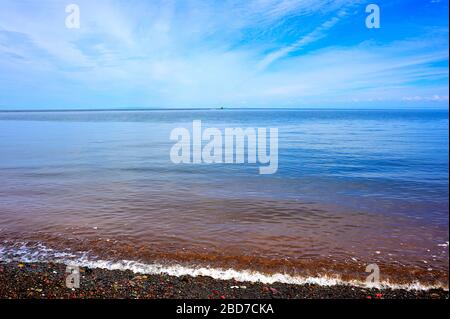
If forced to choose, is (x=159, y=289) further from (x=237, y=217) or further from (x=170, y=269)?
(x=237, y=217)

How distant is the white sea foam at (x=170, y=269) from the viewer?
714 cm

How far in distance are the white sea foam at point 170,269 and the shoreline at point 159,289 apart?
0.73 ft

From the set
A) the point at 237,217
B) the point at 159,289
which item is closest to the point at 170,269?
the point at 159,289

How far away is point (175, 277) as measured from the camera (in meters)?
7.27

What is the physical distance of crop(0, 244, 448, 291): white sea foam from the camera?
7.14 m

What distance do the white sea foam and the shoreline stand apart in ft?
0.73

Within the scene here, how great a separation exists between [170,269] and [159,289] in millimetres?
1099

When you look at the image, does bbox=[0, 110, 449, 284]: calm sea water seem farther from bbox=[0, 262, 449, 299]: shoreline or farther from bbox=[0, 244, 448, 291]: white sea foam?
bbox=[0, 262, 449, 299]: shoreline

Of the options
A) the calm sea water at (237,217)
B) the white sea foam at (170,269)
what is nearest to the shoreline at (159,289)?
the white sea foam at (170,269)

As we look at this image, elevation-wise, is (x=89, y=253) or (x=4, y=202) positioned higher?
(x=4, y=202)
